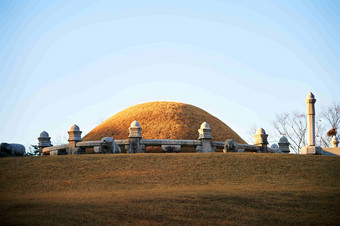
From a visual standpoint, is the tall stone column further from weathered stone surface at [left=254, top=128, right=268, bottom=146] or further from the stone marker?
the stone marker

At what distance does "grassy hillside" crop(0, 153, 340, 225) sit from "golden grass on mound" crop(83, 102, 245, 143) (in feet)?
18.2

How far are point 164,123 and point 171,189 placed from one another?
11724 millimetres

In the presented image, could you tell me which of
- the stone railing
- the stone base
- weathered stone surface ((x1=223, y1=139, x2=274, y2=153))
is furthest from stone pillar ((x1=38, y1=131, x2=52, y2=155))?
the stone base

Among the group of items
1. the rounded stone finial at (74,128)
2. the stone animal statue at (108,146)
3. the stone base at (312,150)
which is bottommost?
the stone base at (312,150)

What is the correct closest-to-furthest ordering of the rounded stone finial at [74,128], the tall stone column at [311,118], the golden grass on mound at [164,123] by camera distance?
the tall stone column at [311,118]
the rounded stone finial at [74,128]
the golden grass on mound at [164,123]

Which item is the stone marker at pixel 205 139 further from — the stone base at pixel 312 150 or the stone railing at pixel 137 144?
the stone base at pixel 312 150

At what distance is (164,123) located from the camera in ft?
84.3

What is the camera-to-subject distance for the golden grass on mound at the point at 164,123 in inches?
982

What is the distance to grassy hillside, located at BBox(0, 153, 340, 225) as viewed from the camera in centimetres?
1104

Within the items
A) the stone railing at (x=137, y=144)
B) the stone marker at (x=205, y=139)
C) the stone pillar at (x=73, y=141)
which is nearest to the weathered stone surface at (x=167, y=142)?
the stone railing at (x=137, y=144)

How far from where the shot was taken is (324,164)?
18844 mm

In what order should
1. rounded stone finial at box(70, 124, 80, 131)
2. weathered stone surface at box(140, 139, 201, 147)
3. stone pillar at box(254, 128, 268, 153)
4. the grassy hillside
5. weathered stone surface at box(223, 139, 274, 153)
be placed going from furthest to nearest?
stone pillar at box(254, 128, 268, 153) < rounded stone finial at box(70, 124, 80, 131) < weathered stone surface at box(223, 139, 274, 153) < weathered stone surface at box(140, 139, 201, 147) < the grassy hillside

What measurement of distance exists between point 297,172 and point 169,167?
18.6 ft

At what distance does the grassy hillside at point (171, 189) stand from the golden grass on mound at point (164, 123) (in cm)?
555
